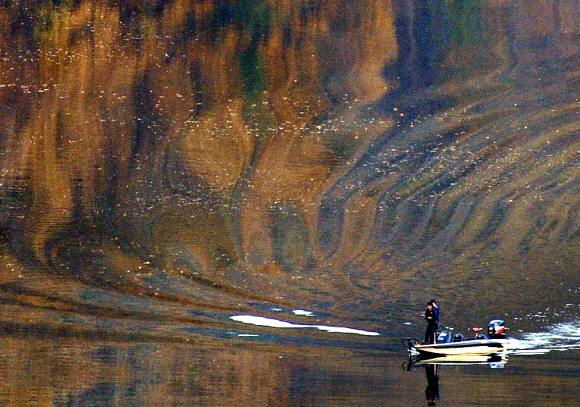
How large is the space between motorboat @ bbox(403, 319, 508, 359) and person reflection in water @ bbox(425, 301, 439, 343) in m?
0.10

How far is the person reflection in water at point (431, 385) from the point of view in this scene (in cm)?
1525

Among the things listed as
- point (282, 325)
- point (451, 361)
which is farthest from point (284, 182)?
point (451, 361)

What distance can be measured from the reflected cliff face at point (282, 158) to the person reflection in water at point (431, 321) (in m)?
1.98

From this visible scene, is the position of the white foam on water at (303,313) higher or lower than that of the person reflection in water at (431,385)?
higher

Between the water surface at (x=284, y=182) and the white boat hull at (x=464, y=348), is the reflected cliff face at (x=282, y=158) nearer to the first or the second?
the water surface at (x=284, y=182)

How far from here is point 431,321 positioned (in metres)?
18.4

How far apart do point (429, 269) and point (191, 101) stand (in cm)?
1694

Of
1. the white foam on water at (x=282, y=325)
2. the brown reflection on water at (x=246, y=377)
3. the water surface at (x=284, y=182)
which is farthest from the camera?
the white foam on water at (x=282, y=325)

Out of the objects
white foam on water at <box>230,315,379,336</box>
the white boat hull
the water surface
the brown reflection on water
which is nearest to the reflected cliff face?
the water surface

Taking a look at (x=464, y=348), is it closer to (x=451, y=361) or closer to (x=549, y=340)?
(x=451, y=361)

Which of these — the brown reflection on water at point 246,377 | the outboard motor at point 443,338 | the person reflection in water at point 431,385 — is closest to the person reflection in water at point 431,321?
the outboard motor at point 443,338

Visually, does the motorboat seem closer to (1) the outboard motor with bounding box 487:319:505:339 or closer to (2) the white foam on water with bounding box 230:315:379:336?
(1) the outboard motor with bounding box 487:319:505:339

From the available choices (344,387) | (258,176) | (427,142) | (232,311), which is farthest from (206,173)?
(344,387)

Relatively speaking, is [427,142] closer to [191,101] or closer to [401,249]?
[191,101]
